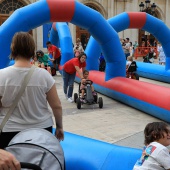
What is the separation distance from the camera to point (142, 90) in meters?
6.48

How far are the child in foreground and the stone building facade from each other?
2205 cm

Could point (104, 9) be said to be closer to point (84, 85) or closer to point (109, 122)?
point (84, 85)

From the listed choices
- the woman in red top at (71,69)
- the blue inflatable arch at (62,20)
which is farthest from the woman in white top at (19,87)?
the woman in red top at (71,69)

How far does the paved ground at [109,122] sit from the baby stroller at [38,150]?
102 inches

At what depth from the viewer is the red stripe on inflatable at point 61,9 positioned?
668cm

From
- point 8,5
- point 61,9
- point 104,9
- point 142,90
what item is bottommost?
point 142,90

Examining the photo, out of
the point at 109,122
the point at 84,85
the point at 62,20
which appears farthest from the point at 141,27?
the point at 109,122

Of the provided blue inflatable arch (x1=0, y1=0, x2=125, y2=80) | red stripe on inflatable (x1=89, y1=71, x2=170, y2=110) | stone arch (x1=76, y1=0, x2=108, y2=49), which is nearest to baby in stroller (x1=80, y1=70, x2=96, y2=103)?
red stripe on inflatable (x1=89, y1=71, x2=170, y2=110)

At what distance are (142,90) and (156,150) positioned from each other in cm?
443

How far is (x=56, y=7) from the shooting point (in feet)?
21.9

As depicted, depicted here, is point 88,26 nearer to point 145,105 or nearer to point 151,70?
point 145,105

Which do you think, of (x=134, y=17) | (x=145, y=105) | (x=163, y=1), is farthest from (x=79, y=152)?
(x=163, y=1)

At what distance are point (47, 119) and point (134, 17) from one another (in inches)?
304

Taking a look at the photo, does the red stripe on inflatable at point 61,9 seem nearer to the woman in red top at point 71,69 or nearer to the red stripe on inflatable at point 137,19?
the woman in red top at point 71,69
